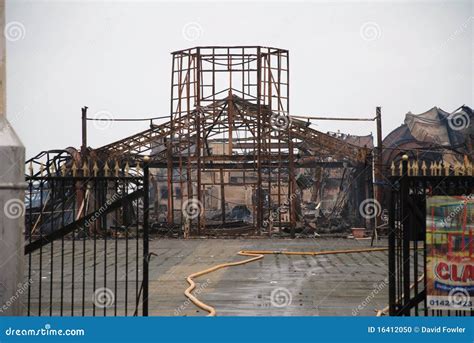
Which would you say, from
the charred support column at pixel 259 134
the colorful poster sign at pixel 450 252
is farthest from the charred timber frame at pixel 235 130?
the colorful poster sign at pixel 450 252

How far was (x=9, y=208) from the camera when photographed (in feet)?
23.3

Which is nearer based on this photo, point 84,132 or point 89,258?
point 89,258

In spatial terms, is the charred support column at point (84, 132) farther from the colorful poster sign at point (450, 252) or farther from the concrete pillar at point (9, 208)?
the colorful poster sign at point (450, 252)

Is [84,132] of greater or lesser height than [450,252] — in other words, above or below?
above

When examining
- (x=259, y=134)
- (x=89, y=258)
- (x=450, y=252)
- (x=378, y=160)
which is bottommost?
(x=89, y=258)

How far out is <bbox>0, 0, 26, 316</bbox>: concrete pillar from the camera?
279 inches

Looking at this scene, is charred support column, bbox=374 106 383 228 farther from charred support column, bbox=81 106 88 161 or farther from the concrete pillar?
the concrete pillar

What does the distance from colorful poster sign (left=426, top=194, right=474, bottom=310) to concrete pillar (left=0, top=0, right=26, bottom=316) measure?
4321 mm

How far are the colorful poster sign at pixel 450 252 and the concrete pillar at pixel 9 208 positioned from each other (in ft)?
14.2

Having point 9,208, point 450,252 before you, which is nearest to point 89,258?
point 9,208

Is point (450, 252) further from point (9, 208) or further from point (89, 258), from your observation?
point (89, 258)

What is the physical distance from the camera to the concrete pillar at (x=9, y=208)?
709cm

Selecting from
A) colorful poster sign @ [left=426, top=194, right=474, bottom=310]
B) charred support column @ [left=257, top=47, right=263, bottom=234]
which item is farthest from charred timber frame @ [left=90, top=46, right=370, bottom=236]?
colorful poster sign @ [left=426, top=194, right=474, bottom=310]

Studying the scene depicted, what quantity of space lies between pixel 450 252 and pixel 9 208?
4.65 meters
